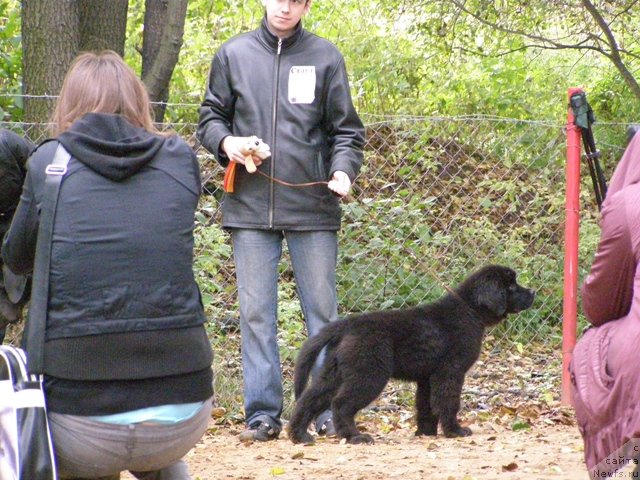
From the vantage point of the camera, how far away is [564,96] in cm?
1322

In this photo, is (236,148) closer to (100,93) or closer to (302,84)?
(302,84)

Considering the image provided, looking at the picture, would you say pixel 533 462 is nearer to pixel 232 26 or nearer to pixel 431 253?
pixel 431 253

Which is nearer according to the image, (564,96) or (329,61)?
(329,61)

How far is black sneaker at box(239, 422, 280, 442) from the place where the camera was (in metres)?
5.95

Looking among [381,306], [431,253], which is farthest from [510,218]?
[381,306]

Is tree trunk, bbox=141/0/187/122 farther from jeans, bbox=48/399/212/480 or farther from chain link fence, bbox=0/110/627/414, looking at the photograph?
jeans, bbox=48/399/212/480

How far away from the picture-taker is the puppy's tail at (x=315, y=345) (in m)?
5.88

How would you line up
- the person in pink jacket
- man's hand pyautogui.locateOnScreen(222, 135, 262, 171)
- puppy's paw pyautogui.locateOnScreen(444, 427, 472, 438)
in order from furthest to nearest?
puppy's paw pyautogui.locateOnScreen(444, 427, 472, 438), man's hand pyautogui.locateOnScreen(222, 135, 262, 171), the person in pink jacket

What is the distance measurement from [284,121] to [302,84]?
239mm

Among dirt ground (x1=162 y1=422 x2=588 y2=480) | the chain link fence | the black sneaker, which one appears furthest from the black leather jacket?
the chain link fence

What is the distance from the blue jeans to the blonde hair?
2.55m

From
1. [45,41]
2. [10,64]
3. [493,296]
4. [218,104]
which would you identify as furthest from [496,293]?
[10,64]

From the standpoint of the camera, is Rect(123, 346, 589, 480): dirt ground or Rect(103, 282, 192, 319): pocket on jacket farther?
Rect(123, 346, 589, 480): dirt ground

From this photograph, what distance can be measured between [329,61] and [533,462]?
2.47m
